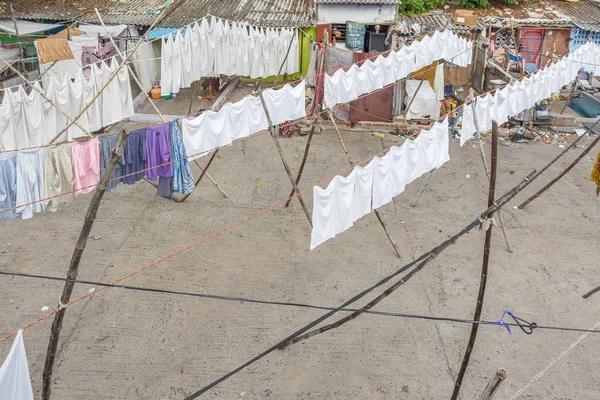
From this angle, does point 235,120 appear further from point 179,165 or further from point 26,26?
point 26,26

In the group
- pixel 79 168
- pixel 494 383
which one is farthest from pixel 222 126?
pixel 494 383

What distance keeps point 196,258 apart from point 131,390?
10.4ft

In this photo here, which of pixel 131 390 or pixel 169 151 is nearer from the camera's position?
pixel 131 390

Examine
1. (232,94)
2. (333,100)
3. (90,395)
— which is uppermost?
(333,100)

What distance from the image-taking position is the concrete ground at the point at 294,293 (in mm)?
7266

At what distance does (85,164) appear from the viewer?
8516 mm

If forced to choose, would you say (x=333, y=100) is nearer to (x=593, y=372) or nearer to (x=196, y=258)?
(x=196, y=258)

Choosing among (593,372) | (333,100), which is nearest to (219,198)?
(333,100)

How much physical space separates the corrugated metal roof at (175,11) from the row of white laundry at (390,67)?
5.02 m

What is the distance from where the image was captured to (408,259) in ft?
32.2

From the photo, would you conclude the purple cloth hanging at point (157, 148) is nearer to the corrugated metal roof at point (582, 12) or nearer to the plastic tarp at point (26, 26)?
the plastic tarp at point (26, 26)

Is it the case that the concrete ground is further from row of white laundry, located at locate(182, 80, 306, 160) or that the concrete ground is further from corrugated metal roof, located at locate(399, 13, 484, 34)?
corrugated metal roof, located at locate(399, 13, 484, 34)

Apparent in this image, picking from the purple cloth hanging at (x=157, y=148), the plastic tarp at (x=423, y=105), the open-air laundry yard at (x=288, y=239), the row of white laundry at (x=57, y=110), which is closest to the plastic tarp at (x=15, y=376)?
the open-air laundry yard at (x=288, y=239)

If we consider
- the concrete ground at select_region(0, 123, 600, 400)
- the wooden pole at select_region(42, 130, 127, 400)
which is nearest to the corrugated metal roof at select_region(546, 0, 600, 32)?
the concrete ground at select_region(0, 123, 600, 400)
